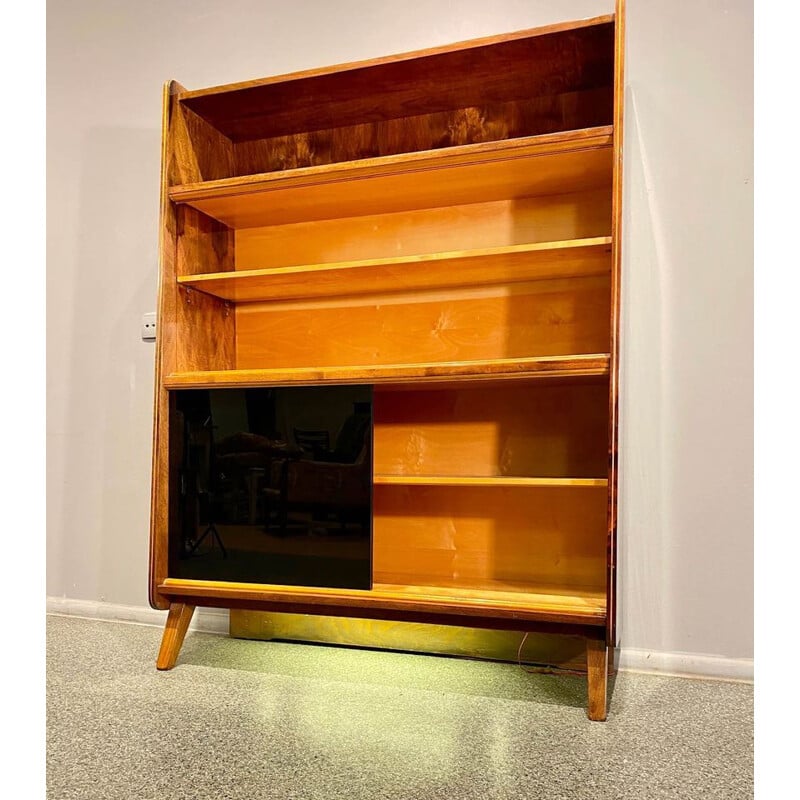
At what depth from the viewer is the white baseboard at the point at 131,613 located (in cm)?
218

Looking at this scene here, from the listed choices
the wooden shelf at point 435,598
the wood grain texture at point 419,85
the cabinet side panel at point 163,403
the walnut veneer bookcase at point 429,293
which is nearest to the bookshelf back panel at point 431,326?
the walnut veneer bookcase at point 429,293

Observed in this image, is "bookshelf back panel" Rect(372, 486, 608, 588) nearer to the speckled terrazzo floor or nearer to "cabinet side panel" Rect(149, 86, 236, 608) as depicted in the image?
the speckled terrazzo floor

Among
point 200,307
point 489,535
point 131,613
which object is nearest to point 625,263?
point 489,535

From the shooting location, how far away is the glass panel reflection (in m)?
1.70

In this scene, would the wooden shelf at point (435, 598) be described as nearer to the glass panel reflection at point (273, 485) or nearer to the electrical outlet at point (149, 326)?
the glass panel reflection at point (273, 485)

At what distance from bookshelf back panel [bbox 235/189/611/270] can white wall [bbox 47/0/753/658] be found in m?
0.16

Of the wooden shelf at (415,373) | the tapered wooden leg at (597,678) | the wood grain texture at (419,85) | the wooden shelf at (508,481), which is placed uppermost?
the wood grain texture at (419,85)

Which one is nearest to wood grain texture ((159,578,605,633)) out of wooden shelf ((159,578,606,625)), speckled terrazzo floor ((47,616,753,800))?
wooden shelf ((159,578,606,625))

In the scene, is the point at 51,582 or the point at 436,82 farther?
the point at 51,582

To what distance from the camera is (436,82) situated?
1.84 m

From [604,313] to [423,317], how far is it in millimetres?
520

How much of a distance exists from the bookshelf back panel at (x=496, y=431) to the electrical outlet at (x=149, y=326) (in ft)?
2.78
